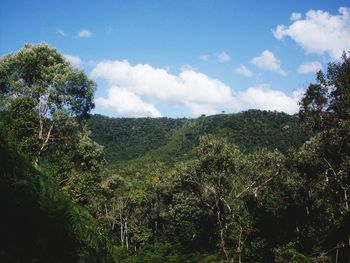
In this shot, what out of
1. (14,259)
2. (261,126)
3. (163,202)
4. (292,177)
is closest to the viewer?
(14,259)

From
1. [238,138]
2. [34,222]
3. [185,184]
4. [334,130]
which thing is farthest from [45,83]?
[238,138]

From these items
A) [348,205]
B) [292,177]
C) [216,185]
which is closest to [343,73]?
[348,205]

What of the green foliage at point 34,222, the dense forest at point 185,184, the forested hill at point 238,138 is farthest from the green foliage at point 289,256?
the forested hill at point 238,138

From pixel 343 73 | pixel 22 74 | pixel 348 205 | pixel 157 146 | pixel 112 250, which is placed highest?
pixel 157 146

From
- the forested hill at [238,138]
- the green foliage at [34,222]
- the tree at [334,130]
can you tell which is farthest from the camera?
the forested hill at [238,138]

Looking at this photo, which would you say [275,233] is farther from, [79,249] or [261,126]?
[261,126]

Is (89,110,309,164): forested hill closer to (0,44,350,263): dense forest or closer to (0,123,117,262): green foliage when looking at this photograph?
(0,44,350,263): dense forest

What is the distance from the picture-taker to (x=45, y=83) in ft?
82.0

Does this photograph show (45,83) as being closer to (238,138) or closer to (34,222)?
(34,222)

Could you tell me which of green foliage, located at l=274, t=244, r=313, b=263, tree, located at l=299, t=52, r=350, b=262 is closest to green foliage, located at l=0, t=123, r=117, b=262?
tree, located at l=299, t=52, r=350, b=262

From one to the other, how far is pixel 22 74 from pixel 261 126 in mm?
141672

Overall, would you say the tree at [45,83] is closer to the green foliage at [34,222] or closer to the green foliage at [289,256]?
the green foliage at [289,256]

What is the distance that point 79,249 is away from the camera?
10.1 feet

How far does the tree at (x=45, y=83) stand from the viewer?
81.3ft
